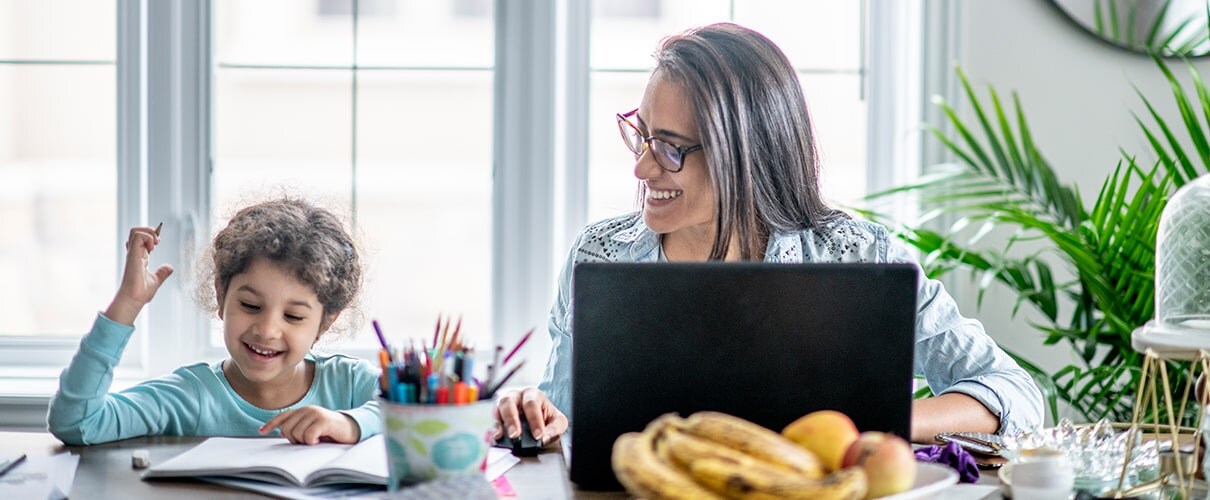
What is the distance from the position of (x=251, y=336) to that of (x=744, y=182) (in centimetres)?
75

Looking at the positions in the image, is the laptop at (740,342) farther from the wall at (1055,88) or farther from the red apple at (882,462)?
the wall at (1055,88)

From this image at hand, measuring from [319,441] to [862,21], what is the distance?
1.76 meters

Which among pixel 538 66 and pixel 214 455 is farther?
pixel 538 66

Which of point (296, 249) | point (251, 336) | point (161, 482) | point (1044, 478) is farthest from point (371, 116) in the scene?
point (1044, 478)

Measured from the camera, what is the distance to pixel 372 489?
Answer: 1.18m

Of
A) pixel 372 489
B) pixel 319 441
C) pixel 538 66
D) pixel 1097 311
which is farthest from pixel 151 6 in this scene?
pixel 1097 311

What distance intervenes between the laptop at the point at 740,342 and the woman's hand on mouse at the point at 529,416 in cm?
26

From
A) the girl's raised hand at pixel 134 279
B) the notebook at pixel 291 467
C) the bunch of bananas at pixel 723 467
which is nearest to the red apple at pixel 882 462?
the bunch of bananas at pixel 723 467

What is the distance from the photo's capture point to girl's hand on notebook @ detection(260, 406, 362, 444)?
1365mm

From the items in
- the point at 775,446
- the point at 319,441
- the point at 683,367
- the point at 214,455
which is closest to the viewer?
the point at 775,446

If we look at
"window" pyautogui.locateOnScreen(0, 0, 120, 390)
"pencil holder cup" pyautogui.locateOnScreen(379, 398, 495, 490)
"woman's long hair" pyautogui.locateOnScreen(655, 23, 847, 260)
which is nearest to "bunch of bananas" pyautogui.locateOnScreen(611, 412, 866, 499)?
"pencil holder cup" pyautogui.locateOnScreen(379, 398, 495, 490)

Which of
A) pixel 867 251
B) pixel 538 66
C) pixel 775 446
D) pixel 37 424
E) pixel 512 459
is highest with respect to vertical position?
pixel 538 66

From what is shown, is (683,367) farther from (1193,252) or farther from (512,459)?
(1193,252)

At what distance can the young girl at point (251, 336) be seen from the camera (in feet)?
5.27
